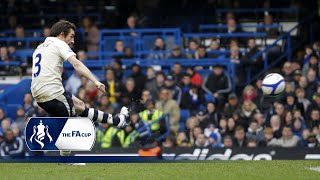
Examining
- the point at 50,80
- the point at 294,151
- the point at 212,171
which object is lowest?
the point at 294,151

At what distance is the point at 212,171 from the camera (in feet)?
39.3

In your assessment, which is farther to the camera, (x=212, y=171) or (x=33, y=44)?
(x=33, y=44)

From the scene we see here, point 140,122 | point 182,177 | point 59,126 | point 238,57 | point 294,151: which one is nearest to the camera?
point 182,177

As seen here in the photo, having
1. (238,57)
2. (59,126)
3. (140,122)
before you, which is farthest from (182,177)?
(238,57)

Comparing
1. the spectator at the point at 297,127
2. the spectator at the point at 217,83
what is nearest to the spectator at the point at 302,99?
the spectator at the point at 297,127

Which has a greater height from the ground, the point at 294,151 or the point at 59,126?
the point at 59,126

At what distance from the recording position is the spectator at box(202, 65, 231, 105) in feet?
67.3

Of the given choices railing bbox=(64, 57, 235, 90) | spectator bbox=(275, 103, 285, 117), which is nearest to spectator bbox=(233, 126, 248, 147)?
spectator bbox=(275, 103, 285, 117)

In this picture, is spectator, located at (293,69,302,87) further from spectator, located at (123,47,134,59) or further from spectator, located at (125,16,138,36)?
spectator, located at (125,16,138,36)

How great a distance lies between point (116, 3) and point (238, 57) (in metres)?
4.95

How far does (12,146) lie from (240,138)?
15.0ft

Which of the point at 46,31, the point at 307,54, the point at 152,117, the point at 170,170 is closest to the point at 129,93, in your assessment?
the point at 152,117

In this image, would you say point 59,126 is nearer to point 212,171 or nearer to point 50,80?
point 50,80

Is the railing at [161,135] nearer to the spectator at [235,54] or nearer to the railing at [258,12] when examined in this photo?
the spectator at [235,54]
